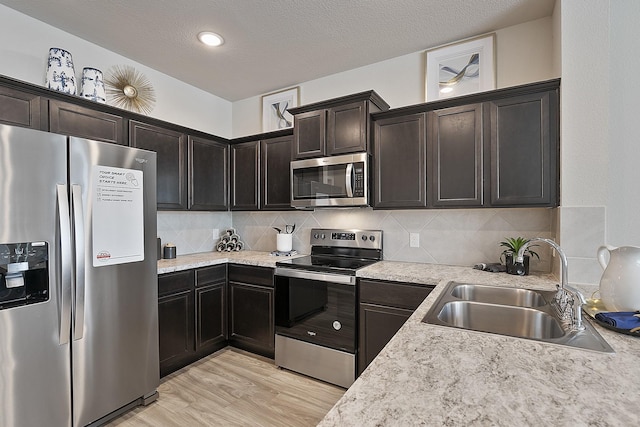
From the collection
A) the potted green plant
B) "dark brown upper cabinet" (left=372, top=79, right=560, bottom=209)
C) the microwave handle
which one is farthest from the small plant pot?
the microwave handle

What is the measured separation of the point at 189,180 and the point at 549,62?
3131mm

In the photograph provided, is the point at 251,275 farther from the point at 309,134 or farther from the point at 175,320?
the point at 309,134

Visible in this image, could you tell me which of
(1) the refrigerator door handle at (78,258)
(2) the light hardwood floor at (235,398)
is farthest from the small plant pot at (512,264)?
(1) the refrigerator door handle at (78,258)

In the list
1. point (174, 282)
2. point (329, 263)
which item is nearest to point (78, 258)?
point (174, 282)

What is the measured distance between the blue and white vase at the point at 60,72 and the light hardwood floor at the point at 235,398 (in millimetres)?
2309

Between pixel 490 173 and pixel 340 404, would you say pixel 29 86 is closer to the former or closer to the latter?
pixel 340 404

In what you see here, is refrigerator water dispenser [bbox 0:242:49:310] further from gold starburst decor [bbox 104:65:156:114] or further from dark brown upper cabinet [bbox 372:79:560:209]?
dark brown upper cabinet [bbox 372:79:560:209]

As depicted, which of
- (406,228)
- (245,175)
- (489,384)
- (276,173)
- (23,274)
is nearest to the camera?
(489,384)

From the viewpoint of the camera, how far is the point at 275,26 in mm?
2301

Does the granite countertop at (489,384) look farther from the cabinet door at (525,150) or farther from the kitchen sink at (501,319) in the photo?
the cabinet door at (525,150)

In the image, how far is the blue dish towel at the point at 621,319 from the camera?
1.09 metres

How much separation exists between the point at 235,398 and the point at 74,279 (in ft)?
4.41

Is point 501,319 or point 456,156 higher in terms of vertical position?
point 456,156

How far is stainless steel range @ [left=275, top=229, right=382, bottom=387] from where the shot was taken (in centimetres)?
230
